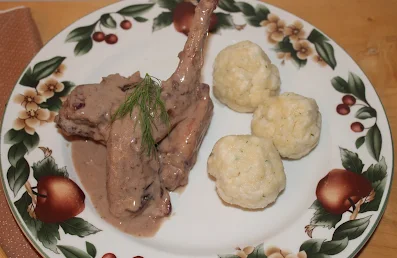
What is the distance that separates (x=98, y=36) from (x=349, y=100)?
62.2 inches

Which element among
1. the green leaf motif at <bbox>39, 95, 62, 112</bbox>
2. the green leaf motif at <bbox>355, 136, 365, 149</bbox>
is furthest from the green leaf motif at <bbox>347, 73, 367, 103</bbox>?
the green leaf motif at <bbox>39, 95, 62, 112</bbox>

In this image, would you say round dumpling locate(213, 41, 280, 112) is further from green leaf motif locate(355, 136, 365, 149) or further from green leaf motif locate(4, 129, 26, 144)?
green leaf motif locate(4, 129, 26, 144)

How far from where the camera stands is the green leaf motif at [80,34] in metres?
3.25

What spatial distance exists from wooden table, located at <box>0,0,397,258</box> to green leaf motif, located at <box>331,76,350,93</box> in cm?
33

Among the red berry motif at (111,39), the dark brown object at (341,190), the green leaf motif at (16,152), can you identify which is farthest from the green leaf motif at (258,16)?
the green leaf motif at (16,152)

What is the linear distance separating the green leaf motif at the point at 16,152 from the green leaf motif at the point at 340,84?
1.81 m

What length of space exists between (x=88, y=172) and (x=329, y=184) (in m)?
1.29

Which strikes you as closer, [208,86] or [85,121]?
[85,121]

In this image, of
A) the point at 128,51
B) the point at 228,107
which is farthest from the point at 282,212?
the point at 128,51

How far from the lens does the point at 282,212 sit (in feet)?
9.12

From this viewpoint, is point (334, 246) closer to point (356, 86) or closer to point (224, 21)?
point (356, 86)

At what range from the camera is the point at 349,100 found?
10.1ft

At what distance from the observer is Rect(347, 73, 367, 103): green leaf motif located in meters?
3.09

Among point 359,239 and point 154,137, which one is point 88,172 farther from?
point 359,239
